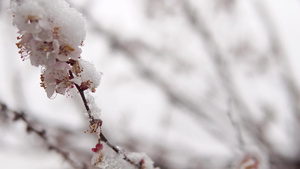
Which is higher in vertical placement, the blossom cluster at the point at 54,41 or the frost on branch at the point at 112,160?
the blossom cluster at the point at 54,41

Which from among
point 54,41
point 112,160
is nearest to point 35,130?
point 112,160

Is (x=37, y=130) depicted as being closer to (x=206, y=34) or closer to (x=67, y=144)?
(x=67, y=144)

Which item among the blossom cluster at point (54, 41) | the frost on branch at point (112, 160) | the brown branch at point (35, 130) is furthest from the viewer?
the brown branch at point (35, 130)

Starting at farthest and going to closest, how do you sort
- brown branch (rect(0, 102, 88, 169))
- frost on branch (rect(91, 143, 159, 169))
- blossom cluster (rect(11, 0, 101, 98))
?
brown branch (rect(0, 102, 88, 169)) < frost on branch (rect(91, 143, 159, 169)) < blossom cluster (rect(11, 0, 101, 98))

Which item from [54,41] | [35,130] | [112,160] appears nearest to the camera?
[54,41]

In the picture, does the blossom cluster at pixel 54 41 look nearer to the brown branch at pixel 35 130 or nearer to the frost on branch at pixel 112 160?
the frost on branch at pixel 112 160

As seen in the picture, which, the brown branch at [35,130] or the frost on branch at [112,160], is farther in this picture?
the brown branch at [35,130]

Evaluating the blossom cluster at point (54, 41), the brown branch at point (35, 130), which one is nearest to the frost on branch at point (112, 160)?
the blossom cluster at point (54, 41)

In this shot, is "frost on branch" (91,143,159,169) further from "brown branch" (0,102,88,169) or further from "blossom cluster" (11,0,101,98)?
"brown branch" (0,102,88,169)

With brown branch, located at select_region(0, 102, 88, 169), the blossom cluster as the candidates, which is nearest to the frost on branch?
the blossom cluster

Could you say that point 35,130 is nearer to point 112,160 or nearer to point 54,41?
point 112,160
